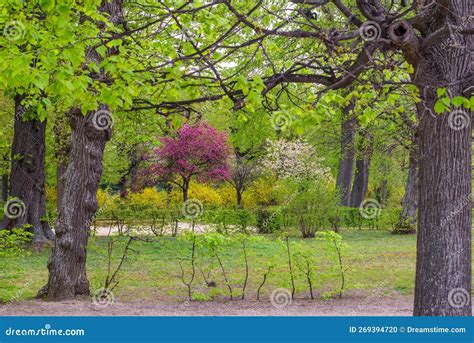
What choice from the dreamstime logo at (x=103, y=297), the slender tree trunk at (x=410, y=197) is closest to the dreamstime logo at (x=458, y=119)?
the dreamstime logo at (x=103, y=297)

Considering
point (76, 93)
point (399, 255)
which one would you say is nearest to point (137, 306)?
point (76, 93)

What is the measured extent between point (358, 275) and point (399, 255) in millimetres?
4451

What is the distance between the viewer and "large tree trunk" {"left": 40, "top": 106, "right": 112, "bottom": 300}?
10797 mm

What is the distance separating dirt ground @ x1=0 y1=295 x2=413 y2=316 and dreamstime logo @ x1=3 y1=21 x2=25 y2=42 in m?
4.04

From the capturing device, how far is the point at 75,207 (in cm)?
1080

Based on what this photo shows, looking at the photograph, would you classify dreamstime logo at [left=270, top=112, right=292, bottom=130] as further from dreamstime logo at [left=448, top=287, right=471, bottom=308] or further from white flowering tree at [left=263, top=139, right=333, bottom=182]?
white flowering tree at [left=263, top=139, right=333, bottom=182]

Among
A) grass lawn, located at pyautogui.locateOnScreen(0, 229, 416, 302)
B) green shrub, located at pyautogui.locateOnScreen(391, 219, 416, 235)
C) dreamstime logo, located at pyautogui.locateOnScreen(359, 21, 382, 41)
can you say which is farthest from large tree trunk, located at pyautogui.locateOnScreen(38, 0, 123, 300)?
green shrub, located at pyautogui.locateOnScreen(391, 219, 416, 235)

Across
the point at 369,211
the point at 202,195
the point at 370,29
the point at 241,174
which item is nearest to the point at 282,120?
the point at 370,29

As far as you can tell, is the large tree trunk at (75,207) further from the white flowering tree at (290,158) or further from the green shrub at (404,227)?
the white flowering tree at (290,158)

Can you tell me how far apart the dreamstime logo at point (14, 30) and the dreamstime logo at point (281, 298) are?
5869mm

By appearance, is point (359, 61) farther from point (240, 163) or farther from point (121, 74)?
point (240, 163)

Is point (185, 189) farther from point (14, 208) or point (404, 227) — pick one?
point (14, 208)

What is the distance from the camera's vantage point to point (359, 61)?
6.97 meters

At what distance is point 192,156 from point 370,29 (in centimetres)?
2772
